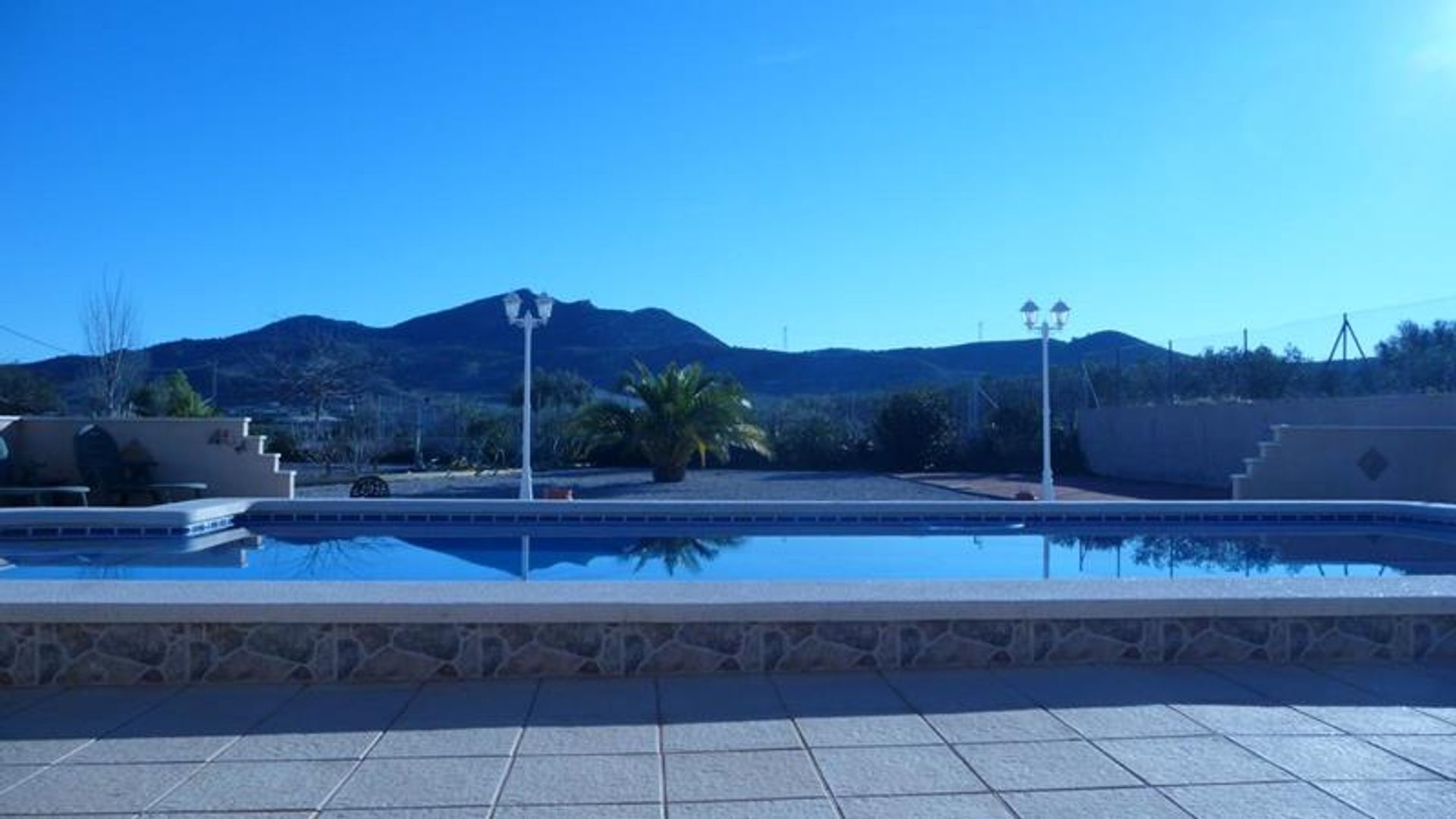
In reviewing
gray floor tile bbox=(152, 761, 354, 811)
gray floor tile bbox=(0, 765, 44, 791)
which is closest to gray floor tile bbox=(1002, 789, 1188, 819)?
gray floor tile bbox=(152, 761, 354, 811)

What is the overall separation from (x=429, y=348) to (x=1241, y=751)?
60.8 m

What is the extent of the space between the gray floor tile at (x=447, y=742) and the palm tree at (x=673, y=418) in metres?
18.1

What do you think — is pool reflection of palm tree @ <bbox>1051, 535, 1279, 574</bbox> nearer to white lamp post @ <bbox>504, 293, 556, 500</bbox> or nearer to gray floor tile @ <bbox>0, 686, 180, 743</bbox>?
white lamp post @ <bbox>504, 293, 556, 500</bbox>

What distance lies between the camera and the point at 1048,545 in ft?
39.6

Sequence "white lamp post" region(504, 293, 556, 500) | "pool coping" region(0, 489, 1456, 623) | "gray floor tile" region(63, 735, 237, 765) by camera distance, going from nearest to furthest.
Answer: "gray floor tile" region(63, 735, 237, 765) < "pool coping" region(0, 489, 1456, 623) < "white lamp post" region(504, 293, 556, 500)

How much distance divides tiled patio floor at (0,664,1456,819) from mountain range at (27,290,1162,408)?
42.2 metres

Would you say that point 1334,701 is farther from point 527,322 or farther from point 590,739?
point 527,322

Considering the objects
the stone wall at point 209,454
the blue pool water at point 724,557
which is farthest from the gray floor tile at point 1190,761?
the stone wall at point 209,454

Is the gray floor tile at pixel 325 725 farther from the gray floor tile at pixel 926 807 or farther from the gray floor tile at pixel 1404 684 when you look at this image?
the gray floor tile at pixel 1404 684

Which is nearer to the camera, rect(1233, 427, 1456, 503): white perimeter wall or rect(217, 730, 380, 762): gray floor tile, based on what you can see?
rect(217, 730, 380, 762): gray floor tile

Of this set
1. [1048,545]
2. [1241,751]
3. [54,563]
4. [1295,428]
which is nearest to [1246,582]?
[1241,751]

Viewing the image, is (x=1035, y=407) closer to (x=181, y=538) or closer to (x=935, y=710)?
(x=181, y=538)

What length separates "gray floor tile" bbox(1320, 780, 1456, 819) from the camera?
3992mm

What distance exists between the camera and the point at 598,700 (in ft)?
17.6
